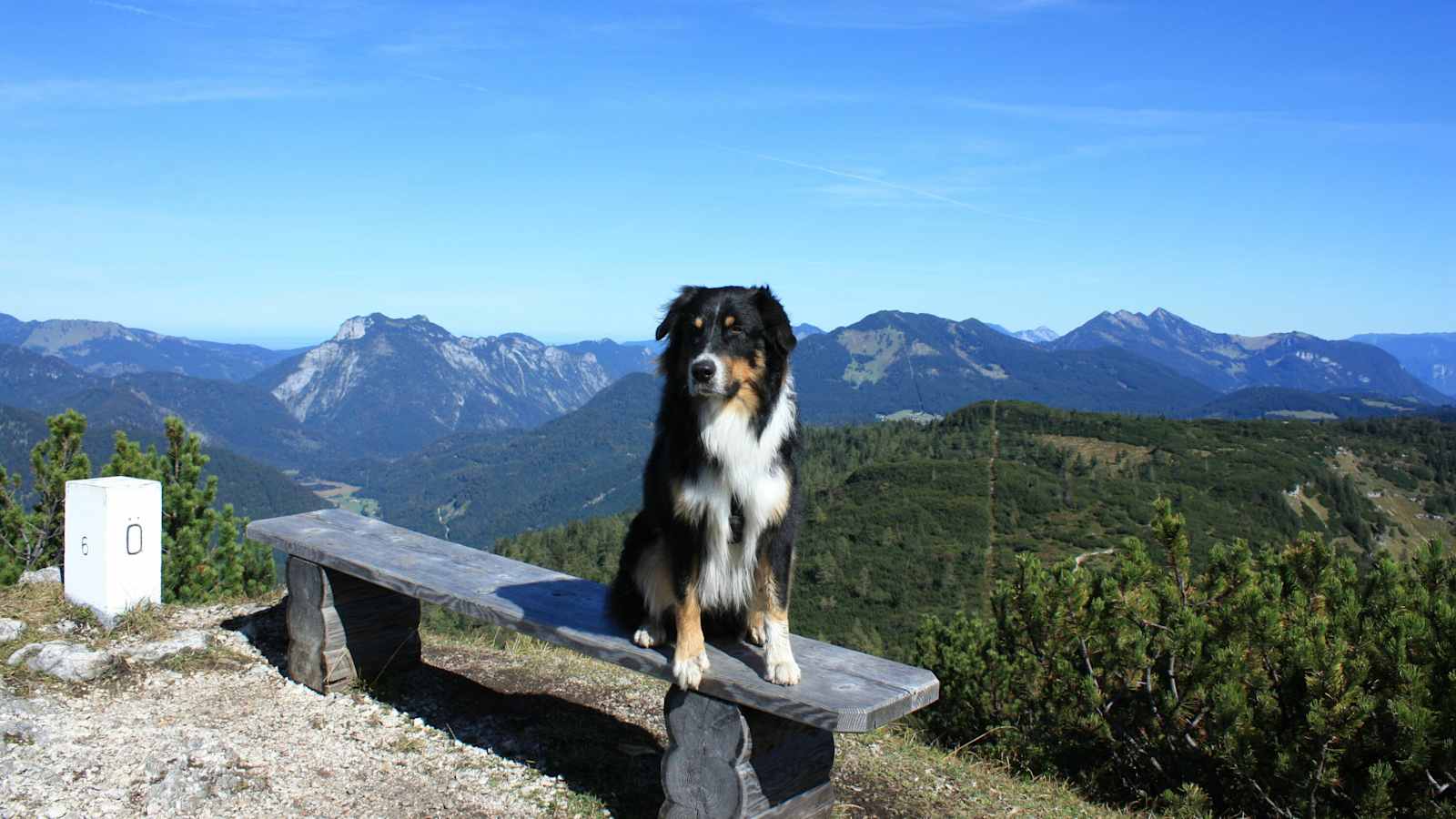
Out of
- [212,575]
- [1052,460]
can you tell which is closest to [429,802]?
[212,575]

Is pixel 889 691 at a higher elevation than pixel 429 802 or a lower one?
higher

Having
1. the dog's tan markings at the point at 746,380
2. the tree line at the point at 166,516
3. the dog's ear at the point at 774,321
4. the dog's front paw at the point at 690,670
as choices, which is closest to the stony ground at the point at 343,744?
the dog's front paw at the point at 690,670

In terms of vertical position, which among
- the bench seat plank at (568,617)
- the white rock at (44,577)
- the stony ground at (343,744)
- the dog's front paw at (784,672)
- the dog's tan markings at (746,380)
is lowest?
the stony ground at (343,744)

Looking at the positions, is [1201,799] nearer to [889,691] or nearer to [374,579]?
[889,691]

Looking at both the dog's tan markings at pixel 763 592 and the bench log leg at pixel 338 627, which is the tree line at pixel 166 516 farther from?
the dog's tan markings at pixel 763 592

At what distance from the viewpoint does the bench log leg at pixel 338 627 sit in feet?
20.2

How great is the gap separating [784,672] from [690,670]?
0.41m

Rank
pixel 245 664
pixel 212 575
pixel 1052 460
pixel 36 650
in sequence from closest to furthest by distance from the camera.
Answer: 1. pixel 36 650
2. pixel 245 664
3. pixel 212 575
4. pixel 1052 460

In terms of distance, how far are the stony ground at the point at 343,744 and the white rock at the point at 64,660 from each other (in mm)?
68

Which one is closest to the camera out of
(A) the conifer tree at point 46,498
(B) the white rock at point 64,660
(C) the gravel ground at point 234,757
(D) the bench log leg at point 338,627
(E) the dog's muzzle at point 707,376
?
(E) the dog's muzzle at point 707,376

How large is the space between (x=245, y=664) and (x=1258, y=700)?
6.40 m

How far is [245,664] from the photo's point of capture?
6.48 meters

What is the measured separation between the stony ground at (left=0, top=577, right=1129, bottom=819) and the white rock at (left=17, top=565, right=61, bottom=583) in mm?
420

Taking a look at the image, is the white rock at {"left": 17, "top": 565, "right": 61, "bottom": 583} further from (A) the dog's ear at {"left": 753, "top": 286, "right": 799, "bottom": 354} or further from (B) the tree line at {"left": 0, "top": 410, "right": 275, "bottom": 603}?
(A) the dog's ear at {"left": 753, "top": 286, "right": 799, "bottom": 354}
